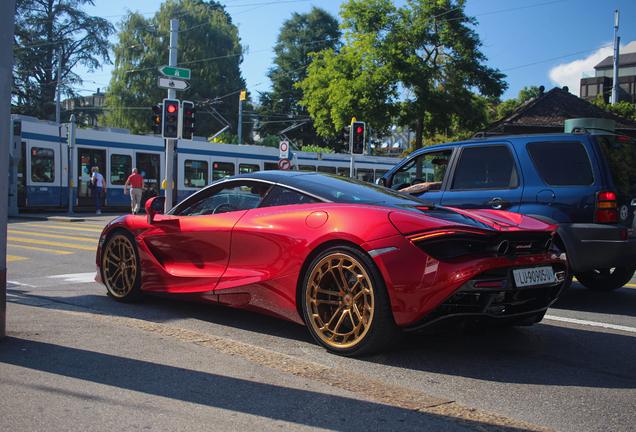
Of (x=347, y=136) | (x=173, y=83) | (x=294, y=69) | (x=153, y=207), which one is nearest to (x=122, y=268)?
(x=153, y=207)

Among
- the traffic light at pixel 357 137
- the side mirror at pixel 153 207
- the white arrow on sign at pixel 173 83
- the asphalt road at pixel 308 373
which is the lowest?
the asphalt road at pixel 308 373

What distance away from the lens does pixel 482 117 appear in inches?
1209

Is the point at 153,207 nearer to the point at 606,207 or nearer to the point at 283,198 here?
the point at 283,198

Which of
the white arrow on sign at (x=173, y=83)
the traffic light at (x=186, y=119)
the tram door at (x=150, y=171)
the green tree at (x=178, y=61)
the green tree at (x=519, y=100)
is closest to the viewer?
the white arrow on sign at (x=173, y=83)

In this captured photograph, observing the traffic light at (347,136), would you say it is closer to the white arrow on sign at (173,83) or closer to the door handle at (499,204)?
the white arrow on sign at (173,83)

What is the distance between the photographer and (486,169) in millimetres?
6234

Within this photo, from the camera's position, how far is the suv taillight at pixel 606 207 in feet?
17.4

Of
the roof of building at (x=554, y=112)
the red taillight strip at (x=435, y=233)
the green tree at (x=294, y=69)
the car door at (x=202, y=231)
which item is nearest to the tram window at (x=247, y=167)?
the roof of building at (x=554, y=112)

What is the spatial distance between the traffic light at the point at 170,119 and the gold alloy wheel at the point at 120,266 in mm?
10755

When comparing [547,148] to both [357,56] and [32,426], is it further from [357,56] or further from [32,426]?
[357,56]

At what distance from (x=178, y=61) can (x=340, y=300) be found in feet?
159

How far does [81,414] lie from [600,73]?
11622cm

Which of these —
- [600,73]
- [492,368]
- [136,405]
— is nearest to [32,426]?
[136,405]

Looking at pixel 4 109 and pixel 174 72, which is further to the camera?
pixel 174 72
